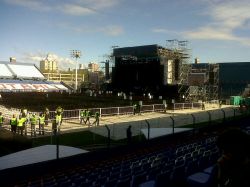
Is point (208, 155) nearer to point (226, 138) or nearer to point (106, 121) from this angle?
point (226, 138)

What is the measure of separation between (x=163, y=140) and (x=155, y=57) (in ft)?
165

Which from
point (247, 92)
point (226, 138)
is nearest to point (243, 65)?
point (247, 92)

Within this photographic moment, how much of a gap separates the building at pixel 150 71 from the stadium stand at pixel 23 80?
74.3 feet

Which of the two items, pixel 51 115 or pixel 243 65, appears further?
pixel 243 65

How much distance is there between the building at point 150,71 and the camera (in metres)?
63.6

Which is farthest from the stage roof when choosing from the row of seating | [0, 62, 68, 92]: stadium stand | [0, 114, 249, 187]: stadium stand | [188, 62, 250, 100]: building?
the row of seating

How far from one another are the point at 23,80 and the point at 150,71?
38845 mm

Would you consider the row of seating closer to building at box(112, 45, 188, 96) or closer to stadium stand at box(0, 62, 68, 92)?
building at box(112, 45, 188, 96)

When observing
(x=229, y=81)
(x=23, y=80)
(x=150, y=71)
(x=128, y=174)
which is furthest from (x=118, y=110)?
(x=229, y=81)

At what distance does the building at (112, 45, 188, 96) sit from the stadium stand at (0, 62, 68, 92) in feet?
74.3

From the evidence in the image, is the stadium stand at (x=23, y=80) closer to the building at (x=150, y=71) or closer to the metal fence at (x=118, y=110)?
the building at (x=150, y=71)

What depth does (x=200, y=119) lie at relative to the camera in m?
30.4

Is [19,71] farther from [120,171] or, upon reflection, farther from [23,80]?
[120,171]

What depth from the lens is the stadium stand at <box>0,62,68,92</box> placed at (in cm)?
8026
